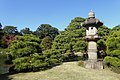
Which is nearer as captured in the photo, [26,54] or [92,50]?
[26,54]

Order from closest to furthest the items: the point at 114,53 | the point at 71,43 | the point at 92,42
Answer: the point at 114,53 < the point at 92,42 < the point at 71,43

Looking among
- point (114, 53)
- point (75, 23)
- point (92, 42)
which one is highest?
point (75, 23)

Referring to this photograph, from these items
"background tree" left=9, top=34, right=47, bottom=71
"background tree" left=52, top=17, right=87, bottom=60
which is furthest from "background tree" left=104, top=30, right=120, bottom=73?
"background tree" left=52, top=17, right=87, bottom=60

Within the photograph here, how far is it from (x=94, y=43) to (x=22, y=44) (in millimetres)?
6686

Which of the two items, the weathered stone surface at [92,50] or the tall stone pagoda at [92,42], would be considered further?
the weathered stone surface at [92,50]

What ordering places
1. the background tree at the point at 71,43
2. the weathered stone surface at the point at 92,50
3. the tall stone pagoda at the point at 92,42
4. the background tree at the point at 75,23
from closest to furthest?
the tall stone pagoda at the point at 92,42, the weathered stone surface at the point at 92,50, the background tree at the point at 71,43, the background tree at the point at 75,23

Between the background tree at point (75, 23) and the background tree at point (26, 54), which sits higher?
the background tree at point (75, 23)

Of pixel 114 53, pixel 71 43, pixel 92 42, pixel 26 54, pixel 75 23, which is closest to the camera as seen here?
pixel 26 54

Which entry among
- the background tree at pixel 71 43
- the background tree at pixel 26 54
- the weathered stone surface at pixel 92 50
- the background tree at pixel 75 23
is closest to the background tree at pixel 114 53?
the weathered stone surface at pixel 92 50

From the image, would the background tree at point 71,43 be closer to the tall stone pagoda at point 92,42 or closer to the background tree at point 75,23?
the background tree at point 75,23

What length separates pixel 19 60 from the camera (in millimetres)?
14812

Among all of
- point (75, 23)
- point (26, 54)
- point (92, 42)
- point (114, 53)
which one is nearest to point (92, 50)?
point (92, 42)

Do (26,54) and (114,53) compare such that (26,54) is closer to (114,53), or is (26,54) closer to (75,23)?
(114,53)

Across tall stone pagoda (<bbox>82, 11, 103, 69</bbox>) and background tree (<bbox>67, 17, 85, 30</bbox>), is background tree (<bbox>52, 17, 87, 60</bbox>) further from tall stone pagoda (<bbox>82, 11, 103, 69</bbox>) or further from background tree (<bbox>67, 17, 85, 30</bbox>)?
tall stone pagoda (<bbox>82, 11, 103, 69</bbox>)
